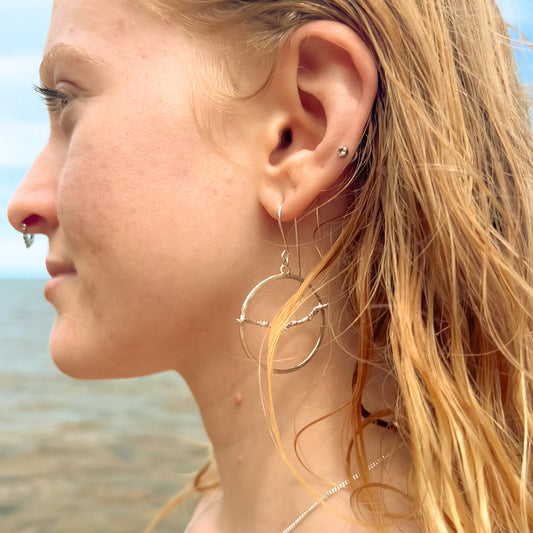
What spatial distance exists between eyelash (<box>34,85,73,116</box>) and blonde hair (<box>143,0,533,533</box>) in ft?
0.71

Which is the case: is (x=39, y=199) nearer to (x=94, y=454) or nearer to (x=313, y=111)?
(x=313, y=111)

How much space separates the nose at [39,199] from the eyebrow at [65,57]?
0.14m

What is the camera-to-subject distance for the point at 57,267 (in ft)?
3.77

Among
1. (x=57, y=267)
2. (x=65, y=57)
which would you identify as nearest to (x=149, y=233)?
(x=57, y=267)

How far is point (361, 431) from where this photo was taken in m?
0.96

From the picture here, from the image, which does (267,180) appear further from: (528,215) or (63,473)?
(63,473)

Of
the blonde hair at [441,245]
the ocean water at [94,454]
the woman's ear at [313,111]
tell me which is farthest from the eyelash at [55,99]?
the ocean water at [94,454]

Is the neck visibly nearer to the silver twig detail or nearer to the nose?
the silver twig detail

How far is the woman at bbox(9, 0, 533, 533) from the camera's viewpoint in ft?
3.05

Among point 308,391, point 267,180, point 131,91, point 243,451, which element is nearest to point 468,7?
point 267,180

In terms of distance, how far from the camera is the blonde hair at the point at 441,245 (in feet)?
2.91

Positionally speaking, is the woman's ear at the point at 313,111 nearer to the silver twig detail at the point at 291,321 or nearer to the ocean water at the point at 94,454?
the silver twig detail at the point at 291,321

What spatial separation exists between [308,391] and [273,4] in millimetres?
616

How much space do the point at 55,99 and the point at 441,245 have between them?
71cm
